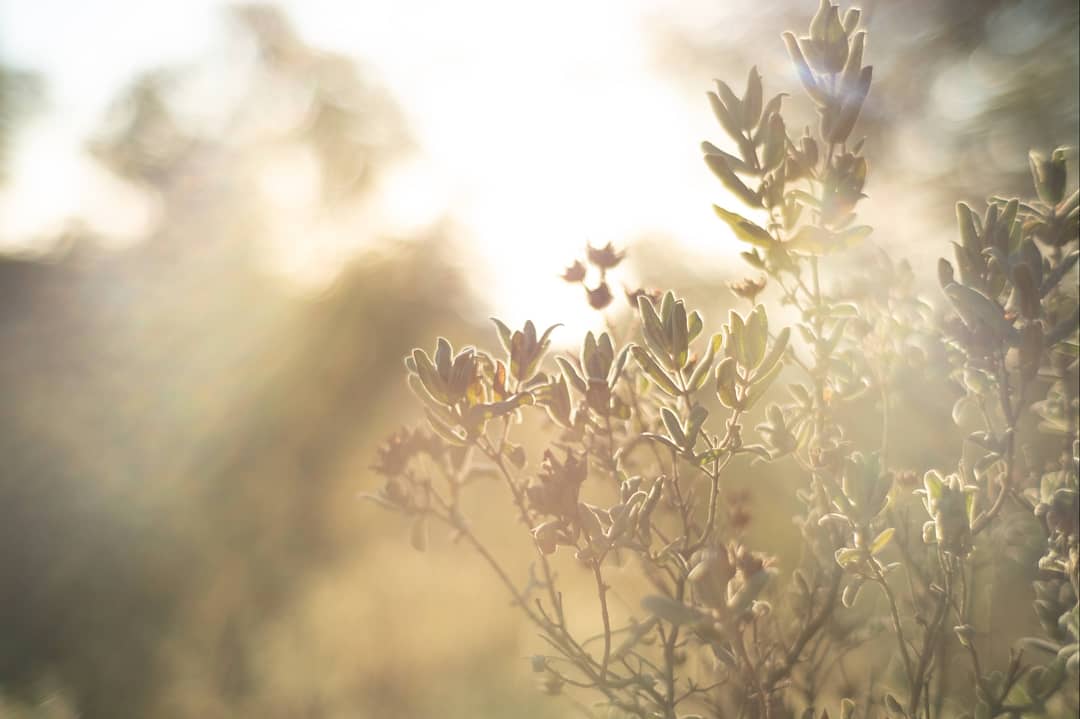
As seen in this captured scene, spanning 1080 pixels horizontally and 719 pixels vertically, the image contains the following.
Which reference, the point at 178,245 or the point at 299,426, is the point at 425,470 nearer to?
the point at 299,426

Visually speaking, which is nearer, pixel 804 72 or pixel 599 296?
pixel 804 72

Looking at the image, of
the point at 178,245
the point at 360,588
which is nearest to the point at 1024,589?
the point at 360,588

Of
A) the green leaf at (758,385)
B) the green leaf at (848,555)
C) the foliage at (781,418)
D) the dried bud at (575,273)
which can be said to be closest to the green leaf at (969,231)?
the foliage at (781,418)

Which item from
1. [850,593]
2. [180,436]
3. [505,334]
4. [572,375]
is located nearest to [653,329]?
[572,375]

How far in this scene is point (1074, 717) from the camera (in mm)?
979

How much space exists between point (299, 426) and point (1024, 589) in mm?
5458

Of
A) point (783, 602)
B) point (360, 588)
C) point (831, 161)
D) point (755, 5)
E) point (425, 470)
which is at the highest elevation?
point (755, 5)

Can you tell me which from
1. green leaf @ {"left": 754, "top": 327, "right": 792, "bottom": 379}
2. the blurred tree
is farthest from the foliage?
the blurred tree

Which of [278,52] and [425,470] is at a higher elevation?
[278,52]

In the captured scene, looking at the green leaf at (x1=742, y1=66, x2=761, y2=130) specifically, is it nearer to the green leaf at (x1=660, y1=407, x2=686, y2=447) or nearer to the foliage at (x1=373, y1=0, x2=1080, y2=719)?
the foliage at (x1=373, y1=0, x2=1080, y2=719)

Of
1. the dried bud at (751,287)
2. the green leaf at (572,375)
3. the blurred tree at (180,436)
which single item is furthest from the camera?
the blurred tree at (180,436)

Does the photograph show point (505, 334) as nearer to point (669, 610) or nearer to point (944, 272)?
point (669, 610)

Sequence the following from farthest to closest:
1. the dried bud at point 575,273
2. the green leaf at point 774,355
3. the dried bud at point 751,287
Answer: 1. the dried bud at point 575,273
2. the dried bud at point 751,287
3. the green leaf at point 774,355

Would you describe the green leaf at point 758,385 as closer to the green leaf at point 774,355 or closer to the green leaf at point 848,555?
the green leaf at point 774,355
